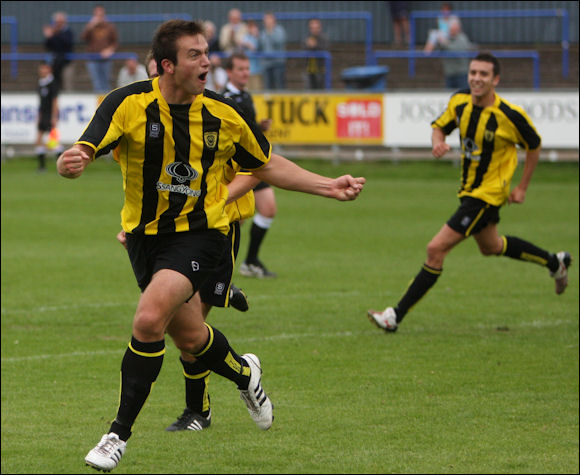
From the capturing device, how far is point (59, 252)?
624 inches

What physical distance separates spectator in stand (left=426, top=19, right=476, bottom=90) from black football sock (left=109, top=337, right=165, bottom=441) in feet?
65.3

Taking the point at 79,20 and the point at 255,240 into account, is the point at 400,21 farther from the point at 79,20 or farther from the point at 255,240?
the point at 255,240

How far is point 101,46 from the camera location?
93.6 feet

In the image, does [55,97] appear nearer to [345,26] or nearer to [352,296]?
[345,26]

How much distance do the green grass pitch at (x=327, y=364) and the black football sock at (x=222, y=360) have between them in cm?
150

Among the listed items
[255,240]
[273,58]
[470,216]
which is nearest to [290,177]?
[470,216]

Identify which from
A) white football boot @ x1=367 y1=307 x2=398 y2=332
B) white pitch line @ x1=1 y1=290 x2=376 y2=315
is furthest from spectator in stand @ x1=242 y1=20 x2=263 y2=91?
white football boot @ x1=367 y1=307 x2=398 y2=332

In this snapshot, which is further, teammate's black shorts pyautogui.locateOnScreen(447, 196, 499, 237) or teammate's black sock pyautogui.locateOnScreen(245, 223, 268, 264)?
teammate's black sock pyautogui.locateOnScreen(245, 223, 268, 264)

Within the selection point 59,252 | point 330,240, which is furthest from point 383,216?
point 59,252

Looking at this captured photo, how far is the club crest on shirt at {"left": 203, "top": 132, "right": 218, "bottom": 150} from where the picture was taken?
5945 millimetres

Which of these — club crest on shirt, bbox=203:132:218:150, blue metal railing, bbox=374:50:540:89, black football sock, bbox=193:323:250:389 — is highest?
blue metal railing, bbox=374:50:540:89

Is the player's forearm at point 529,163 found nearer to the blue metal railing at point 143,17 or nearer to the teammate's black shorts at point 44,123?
the teammate's black shorts at point 44,123

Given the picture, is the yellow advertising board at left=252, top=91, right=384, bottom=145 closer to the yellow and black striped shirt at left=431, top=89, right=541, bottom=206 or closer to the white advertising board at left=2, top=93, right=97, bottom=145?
the white advertising board at left=2, top=93, right=97, bottom=145

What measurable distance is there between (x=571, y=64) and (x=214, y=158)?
71.5 feet
